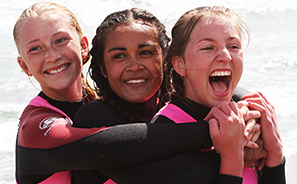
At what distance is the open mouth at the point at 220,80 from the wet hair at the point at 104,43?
48cm

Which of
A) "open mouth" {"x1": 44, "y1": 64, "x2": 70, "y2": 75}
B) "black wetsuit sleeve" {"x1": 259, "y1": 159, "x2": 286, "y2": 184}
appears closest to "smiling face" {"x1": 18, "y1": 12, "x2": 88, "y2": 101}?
"open mouth" {"x1": 44, "y1": 64, "x2": 70, "y2": 75}

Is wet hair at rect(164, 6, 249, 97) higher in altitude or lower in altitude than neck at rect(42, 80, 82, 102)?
higher

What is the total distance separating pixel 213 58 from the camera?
2350 mm

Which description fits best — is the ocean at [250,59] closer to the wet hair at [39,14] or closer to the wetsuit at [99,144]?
the wet hair at [39,14]

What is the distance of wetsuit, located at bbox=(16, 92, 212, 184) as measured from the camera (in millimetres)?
2115

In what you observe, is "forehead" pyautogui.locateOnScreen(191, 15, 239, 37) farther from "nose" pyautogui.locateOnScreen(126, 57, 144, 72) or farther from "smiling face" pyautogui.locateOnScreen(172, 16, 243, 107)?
"nose" pyautogui.locateOnScreen(126, 57, 144, 72)

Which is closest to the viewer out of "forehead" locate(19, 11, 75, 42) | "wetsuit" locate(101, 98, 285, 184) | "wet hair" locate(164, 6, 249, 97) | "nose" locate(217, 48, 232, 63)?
"wetsuit" locate(101, 98, 285, 184)

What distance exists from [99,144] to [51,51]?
100 centimetres

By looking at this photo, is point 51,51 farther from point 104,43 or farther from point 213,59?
point 213,59

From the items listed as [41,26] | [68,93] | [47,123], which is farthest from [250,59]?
[47,123]

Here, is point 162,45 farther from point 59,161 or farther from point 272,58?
point 272,58

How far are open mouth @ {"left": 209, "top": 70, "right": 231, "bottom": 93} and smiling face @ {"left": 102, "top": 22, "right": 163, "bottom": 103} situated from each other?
1.44 feet

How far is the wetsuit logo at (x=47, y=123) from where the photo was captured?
93.0 inches

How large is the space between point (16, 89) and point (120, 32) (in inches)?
251
